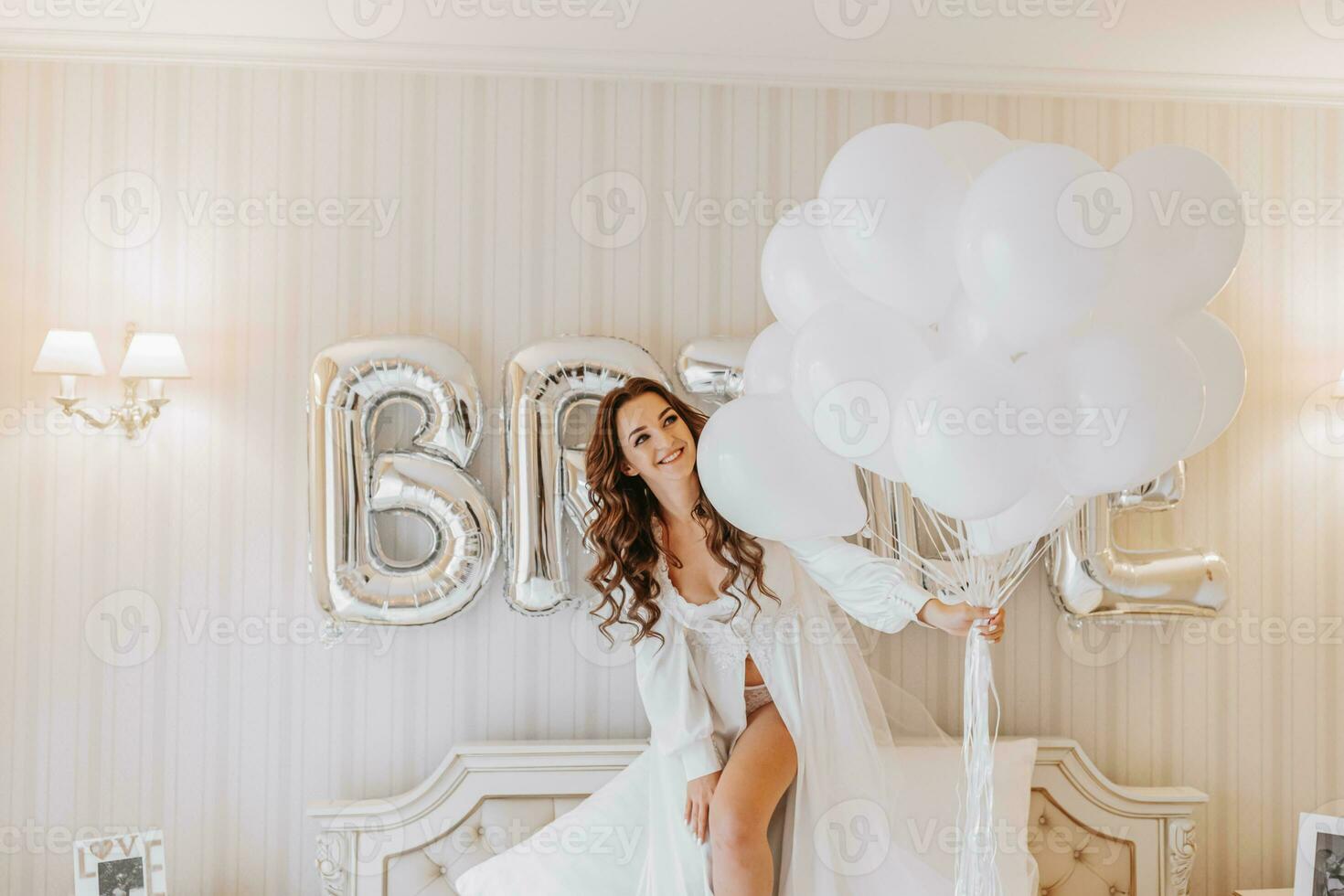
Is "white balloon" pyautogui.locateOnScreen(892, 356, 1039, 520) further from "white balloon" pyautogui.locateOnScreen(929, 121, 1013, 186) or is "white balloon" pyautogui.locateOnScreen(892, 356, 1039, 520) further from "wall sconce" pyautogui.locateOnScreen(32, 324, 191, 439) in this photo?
"wall sconce" pyautogui.locateOnScreen(32, 324, 191, 439)

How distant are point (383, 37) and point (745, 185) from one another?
41.4 inches

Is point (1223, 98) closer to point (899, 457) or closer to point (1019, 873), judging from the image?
point (899, 457)

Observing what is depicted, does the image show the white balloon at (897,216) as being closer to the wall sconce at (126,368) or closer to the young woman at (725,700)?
the young woman at (725,700)

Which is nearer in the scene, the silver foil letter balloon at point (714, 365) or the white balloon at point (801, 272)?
the white balloon at point (801, 272)

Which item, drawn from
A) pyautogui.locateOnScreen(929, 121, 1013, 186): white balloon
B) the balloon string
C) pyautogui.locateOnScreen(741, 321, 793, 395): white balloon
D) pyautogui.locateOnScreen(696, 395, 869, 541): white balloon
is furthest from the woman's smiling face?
pyautogui.locateOnScreen(929, 121, 1013, 186): white balloon

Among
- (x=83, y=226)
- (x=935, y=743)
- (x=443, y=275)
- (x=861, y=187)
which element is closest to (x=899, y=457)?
(x=861, y=187)

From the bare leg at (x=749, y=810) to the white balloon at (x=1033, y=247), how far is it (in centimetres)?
108

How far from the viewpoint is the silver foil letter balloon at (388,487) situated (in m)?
2.38

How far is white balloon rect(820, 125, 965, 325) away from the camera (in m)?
1.45

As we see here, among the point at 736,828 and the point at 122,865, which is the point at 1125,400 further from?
the point at 122,865

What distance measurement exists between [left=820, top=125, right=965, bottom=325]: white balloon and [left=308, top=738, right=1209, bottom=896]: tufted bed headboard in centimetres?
147

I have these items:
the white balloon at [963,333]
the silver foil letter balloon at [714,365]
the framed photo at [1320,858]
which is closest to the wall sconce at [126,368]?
the silver foil letter balloon at [714,365]

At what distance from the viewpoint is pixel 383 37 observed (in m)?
2.48

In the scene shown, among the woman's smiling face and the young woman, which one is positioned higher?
the woman's smiling face
